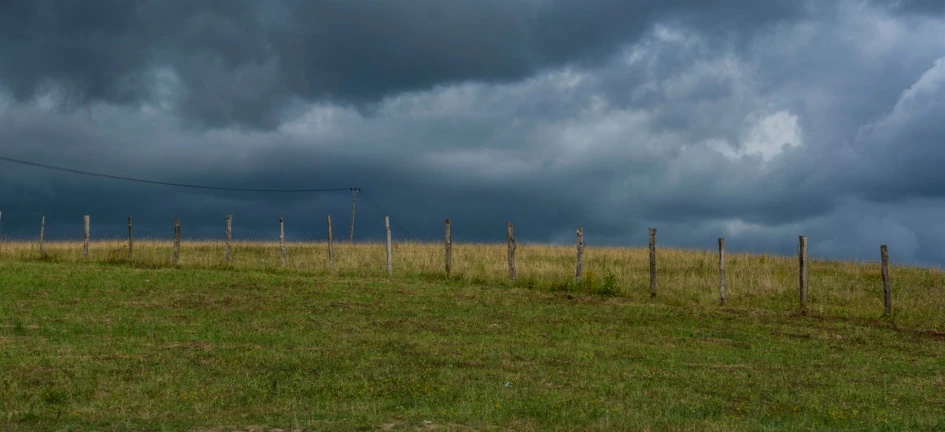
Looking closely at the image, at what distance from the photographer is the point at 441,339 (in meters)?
17.0

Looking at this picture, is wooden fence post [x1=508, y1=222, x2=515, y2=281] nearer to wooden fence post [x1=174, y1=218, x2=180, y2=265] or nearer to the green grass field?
the green grass field

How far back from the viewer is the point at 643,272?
34.2 metres

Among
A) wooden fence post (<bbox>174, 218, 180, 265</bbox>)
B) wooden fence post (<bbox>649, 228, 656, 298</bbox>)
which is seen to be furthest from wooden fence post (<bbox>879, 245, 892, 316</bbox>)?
wooden fence post (<bbox>174, 218, 180, 265</bbox>)

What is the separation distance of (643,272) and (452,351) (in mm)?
20344

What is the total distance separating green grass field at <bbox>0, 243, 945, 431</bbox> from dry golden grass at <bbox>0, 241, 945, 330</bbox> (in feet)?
0.73

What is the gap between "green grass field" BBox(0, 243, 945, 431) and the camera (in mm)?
10445

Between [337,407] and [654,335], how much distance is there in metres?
10.2

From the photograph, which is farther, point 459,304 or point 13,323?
point 459,304

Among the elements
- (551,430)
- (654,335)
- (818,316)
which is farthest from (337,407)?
(818,316)

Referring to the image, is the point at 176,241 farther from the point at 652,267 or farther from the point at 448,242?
the point at 652,267

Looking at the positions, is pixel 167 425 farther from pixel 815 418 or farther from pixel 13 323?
pixel 13 323

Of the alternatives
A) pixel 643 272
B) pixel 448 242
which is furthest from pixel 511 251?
pixel 643 272

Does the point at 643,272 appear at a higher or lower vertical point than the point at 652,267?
lower

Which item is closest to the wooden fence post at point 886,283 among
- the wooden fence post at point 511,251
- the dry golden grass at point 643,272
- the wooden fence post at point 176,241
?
the dry golden grass at point 643,272
